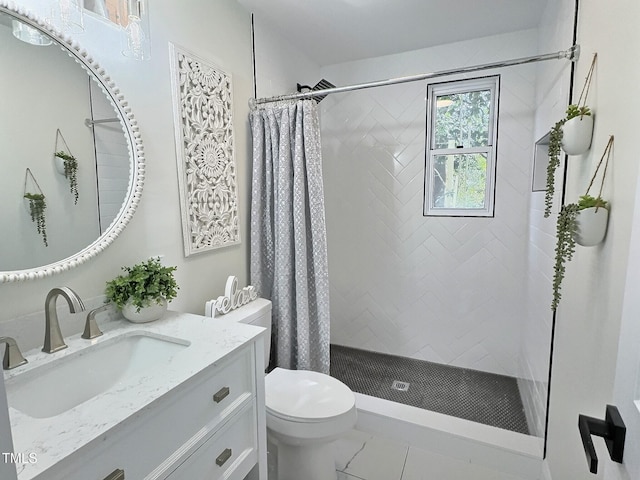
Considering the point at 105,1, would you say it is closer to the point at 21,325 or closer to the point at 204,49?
the point at 204,49

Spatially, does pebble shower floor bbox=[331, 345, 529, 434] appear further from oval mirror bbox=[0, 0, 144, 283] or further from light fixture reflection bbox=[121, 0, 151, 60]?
light fixture reflection bbox=[121, 0, 151, 60]

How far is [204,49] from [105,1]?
498 millimetres

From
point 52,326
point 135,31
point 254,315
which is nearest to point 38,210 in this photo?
point 52,326

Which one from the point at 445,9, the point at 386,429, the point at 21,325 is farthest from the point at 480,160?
the point at 21,325

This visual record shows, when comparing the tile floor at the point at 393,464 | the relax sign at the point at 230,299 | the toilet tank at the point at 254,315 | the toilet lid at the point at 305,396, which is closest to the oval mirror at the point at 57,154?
the relax sign at the point at 230,299

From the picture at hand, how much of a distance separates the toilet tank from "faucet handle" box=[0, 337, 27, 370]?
29.1 inches

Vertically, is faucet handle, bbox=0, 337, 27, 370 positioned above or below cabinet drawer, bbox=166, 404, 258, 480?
above

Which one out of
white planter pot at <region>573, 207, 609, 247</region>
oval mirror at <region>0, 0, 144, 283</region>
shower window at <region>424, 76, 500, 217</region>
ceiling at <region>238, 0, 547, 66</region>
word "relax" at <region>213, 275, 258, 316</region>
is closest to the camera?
white planter pot at <region>573, 207, 609, 247</region>

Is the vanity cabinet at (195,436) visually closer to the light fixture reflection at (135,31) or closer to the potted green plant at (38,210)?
the potted green plant at (38,210)

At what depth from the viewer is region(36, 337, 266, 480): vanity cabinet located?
727mm

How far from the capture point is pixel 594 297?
100cm

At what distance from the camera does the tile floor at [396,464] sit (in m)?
1.64

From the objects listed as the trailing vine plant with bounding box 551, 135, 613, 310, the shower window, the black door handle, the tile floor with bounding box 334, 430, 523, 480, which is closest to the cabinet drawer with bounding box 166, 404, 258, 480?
the tile floor with bounding box 334, 430, 523, 480

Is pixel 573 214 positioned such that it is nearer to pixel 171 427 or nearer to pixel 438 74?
pixel 438 74
